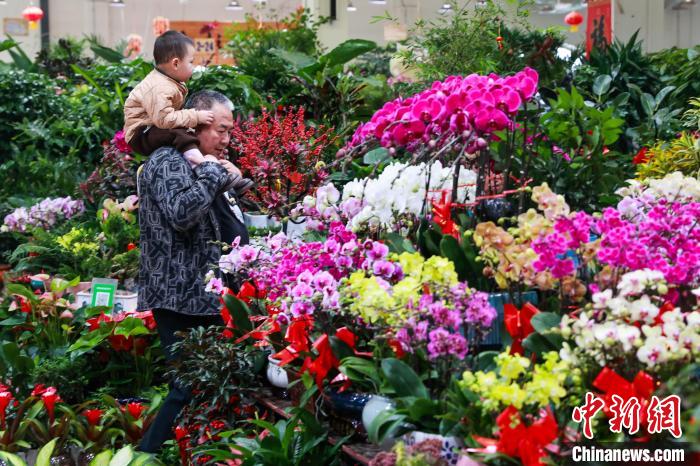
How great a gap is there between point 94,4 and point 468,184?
20.4 metres

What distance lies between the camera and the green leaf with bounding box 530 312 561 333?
213 centimetres

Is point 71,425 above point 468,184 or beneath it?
beneath

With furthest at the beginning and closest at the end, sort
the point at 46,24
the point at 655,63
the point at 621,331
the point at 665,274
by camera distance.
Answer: the point at 46,24 < the point at 655,63 < the point at 665,274 < the point at 621,331

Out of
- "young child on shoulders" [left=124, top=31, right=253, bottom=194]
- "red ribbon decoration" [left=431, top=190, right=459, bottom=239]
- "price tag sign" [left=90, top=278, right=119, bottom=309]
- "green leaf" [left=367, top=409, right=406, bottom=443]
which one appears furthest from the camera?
"price tag sign" [left=90, top=278, right=119, bottom=309]

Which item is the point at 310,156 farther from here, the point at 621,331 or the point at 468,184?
the point at 621,331

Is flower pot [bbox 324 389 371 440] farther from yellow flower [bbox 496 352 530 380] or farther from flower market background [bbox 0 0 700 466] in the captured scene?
yellow flower [bbox 496 352 530 380]

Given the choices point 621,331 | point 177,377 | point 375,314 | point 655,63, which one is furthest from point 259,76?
point 621,331

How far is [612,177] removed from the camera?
10.6ft

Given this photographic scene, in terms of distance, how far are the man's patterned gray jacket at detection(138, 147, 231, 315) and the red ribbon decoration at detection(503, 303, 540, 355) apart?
1472 millimetres

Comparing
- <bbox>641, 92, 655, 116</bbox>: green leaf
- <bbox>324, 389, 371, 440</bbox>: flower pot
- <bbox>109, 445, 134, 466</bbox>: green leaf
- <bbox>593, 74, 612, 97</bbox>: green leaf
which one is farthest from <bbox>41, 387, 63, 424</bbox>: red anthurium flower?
<bbox>641, 92, 655, 116</bbox>: green leaf

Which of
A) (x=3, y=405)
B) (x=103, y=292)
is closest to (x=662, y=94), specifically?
(x=103, y=292)

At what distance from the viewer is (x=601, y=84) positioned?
4.64 m

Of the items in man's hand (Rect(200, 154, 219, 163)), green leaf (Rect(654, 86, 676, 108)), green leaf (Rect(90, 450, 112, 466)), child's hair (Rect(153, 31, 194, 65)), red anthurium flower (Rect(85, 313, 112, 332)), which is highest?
child's hair (Rect(153, 31, 194, 65))

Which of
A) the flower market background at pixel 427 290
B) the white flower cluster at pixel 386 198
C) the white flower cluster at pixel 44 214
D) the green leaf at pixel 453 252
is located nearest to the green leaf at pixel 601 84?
the flower market background at pixel 427 290
